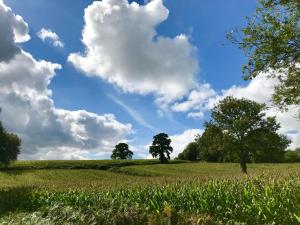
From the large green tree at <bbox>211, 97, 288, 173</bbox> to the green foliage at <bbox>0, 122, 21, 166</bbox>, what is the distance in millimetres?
37022

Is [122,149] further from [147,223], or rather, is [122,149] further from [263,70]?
[147,223]

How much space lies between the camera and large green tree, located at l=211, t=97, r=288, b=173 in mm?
59281

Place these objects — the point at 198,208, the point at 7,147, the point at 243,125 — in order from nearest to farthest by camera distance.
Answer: the point at 198,208, the point at 243,125, the point at 7,147

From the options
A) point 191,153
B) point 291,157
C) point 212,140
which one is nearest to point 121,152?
point 191,153

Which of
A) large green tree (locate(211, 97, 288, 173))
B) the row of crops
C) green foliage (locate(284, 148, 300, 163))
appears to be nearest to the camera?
the row of crops

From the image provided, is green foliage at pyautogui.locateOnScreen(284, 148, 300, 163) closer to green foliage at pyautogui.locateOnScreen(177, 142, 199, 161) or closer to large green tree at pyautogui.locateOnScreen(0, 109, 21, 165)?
green foliage at pyautogui.locateOnScreen(177, 142, 199, 161)

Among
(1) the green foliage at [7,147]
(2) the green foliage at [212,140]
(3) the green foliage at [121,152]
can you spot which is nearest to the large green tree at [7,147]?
(1) the green foliage at [7,147]

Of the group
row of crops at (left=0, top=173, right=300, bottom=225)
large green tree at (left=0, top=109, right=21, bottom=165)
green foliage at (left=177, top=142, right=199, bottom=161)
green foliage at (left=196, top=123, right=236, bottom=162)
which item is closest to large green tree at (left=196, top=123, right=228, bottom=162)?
green foliage at (left=196, top=123, right=236, bottom=162)

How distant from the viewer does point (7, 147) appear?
3031 inches

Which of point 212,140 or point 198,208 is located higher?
point 212,140

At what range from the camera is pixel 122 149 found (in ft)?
444

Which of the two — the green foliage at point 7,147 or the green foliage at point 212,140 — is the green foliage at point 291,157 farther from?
the green foliage at point 7,147

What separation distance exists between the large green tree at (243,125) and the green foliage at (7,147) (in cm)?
3702

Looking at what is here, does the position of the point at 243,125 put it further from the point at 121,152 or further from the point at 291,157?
the point at 121,152
